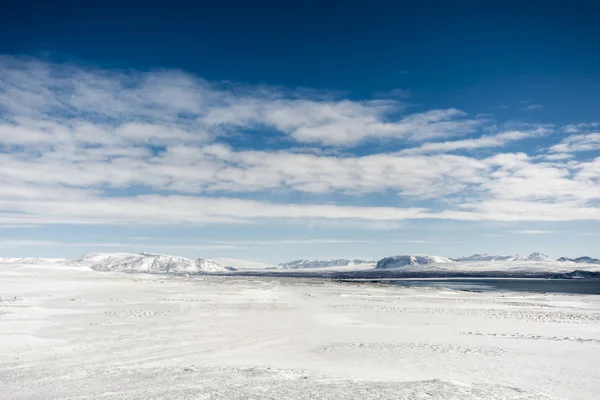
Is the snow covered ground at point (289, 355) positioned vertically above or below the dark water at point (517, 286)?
above

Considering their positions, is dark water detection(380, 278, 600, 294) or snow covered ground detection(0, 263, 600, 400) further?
dark water detection(380, 278, 600, 294)

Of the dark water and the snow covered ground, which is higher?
the snow covered ground

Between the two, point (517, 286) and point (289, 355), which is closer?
Result: point (289, 355)

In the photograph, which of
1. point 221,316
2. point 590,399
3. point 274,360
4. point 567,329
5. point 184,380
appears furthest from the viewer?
point 221,316

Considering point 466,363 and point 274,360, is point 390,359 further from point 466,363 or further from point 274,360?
point 274,360

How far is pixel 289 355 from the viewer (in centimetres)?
1788

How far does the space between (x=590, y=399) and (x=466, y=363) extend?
15.2 ft

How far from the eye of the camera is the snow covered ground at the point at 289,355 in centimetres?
1221

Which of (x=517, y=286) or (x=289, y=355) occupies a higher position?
(x=289, y=355)

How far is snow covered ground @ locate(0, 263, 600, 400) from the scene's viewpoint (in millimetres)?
12211

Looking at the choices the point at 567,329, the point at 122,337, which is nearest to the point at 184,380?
the point at 122,337

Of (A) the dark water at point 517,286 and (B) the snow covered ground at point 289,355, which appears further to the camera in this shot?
(A) the dark water at point 517,286

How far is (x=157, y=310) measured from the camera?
32.4m

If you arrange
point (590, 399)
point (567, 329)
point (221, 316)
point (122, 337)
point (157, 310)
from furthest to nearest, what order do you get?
1. point (157, 310)
2. point (221, 316)
3. point (567, 329)
4. point (122, 337)
5. point (590, 399)
